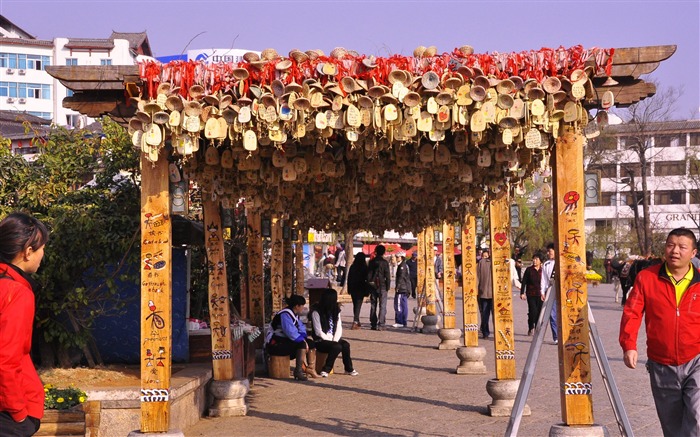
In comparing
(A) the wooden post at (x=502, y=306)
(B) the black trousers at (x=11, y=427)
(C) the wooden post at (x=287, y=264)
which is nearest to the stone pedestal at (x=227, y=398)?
(A) the wooden post at (x=502, y=306)

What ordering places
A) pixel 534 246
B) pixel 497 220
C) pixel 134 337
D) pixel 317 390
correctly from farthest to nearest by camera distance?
pixel 534 246 < pixel 317 390 < pixel 134 337 < pixel 497 220

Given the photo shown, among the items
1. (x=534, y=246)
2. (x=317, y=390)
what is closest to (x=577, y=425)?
(x=317, y=390)

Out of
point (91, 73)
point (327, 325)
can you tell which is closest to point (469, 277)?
point (327, 325)

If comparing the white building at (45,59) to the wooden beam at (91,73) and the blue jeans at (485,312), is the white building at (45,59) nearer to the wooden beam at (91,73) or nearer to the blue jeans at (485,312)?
the blue jeans at (485,312)

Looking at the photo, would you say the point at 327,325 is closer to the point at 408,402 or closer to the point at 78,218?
the point at 408,402

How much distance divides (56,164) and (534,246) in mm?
48663

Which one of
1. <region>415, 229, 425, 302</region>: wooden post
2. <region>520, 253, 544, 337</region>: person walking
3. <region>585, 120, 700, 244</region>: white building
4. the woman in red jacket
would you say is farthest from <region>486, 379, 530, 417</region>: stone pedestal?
<region>585, 120, 700, 244</region>: white building

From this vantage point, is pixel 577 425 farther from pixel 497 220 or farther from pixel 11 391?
pixel 11 391

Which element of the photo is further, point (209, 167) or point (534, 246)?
point (534, 246)

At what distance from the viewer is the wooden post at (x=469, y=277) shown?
12961 mm

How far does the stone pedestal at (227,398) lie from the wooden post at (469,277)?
13.5 ft

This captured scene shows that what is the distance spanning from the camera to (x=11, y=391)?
4.32m

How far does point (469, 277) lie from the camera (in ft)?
42.4

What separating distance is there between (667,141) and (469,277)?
57619 millimetres
